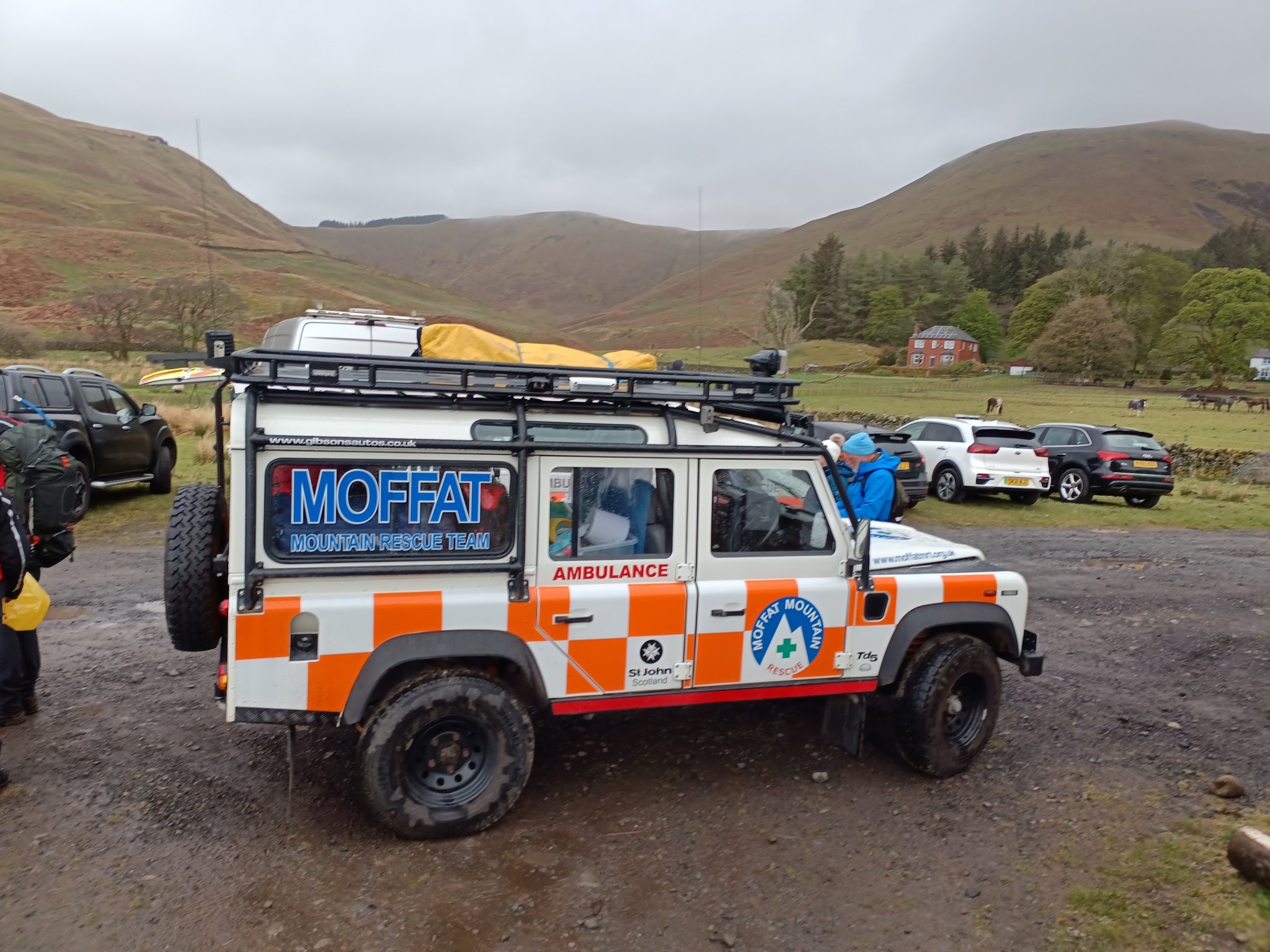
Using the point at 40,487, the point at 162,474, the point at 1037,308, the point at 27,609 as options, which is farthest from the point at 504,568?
the point at 1037,308

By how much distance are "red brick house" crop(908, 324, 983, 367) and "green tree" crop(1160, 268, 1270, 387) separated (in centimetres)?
1586

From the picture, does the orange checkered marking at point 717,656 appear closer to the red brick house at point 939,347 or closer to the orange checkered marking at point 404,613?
the orange checkered marking at point 404,613

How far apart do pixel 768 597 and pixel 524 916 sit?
182cm

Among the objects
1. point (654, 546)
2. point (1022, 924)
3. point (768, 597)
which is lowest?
A: point (1022, 924)

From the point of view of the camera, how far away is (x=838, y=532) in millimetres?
4391

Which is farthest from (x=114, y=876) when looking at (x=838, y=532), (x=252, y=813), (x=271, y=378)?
(x=838, y=532)

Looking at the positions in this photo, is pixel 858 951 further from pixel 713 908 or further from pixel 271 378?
pixel 271 378

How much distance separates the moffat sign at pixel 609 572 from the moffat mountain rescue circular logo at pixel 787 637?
591 millimetres

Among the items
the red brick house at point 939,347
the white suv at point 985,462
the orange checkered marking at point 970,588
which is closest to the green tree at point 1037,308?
the red brick house at point 939,347

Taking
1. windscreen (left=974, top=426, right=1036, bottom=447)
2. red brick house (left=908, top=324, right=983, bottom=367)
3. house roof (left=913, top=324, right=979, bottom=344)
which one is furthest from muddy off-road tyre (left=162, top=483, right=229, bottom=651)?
house roof (left=913, top=324, right=979, bottom=344)

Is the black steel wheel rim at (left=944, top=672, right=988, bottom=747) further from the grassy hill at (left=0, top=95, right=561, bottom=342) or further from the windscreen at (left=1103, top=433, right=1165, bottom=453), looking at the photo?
the grassy hill at (left=0, top=95, right=561, bottom=342)

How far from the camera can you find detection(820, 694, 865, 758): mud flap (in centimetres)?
459

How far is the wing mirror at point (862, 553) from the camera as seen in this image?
427 cm

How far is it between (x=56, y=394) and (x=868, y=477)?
34.2ft
